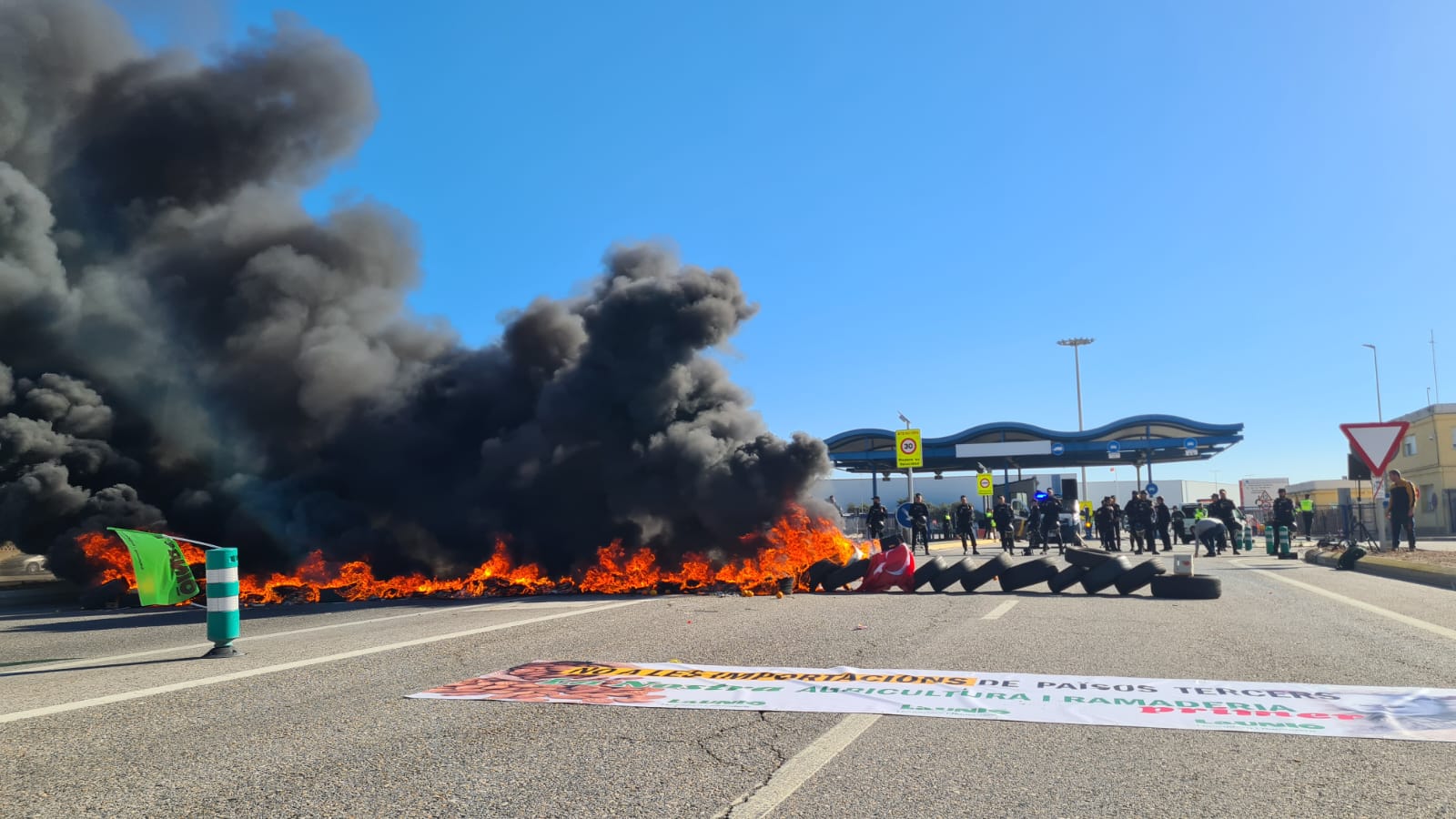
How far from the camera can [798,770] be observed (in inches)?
163

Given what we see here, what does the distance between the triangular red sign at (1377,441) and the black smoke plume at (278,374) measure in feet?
34.7

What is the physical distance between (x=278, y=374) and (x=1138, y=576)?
19018 mm

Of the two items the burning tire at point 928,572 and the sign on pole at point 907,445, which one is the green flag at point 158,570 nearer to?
the burning tire at point 928,572

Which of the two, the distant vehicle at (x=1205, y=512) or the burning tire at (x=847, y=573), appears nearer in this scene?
the burning tire at (x=847, y=573)

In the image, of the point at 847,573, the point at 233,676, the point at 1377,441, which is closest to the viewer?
the point at 233,676

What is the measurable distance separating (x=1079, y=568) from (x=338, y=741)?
10863mm

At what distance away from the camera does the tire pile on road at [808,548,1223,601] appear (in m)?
12.0

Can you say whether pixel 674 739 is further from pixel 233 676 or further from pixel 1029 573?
pixel 1029 573

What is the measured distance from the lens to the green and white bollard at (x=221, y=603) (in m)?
8.01

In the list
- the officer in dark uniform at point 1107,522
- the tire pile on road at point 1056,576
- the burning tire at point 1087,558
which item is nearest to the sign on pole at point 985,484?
the officer in dark uniform at point 1107,522

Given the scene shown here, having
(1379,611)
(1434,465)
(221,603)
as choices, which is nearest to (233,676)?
(221,603)

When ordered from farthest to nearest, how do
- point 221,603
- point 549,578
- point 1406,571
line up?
point 549,578
point 1406,571
point 221,603

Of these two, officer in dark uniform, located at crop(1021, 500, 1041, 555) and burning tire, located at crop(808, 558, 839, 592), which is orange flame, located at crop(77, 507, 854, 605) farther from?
officer in dark uniform, located at crop(1021, 500, 1041, 555)

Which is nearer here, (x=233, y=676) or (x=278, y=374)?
(x=233, y=676)
